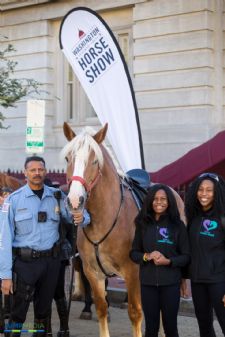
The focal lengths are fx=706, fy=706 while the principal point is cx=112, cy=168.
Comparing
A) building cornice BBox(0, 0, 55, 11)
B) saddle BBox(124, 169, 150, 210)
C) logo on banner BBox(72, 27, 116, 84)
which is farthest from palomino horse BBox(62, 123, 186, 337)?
building cornice BBox(0, 0, 55, 11)

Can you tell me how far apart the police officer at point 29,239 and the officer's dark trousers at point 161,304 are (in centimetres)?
107

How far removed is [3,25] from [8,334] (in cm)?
1602

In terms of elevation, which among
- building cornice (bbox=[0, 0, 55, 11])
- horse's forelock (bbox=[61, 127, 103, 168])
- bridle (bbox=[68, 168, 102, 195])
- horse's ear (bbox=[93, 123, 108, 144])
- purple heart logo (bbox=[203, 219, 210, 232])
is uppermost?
building cornice (bbox=[0, 0, 55, 11])

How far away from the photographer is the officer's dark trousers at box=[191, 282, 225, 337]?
19.6ft

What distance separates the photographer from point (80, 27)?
41.3 feet

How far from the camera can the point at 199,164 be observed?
13.9 m

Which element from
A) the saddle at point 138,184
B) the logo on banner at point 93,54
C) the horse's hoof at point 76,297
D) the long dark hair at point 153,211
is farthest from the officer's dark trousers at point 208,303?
the logo on banner at point 93,54

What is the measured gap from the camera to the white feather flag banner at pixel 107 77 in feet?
39.0

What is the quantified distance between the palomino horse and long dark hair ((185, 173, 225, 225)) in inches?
40.6

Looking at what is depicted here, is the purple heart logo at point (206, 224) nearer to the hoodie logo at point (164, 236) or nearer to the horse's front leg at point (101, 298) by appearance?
the hoodie logo at point (164, 236)

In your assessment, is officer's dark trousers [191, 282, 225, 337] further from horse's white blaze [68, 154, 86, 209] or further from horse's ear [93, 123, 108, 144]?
horse's ear [93, 123, 108, 144]

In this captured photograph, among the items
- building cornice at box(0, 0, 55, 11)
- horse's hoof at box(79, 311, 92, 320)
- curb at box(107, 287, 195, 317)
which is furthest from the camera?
building cornice at box(0, 0, 55, 11)

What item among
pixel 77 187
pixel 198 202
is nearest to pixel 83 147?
pixel 77 187

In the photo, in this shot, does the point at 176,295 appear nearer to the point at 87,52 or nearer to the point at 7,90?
the point at 87,52
